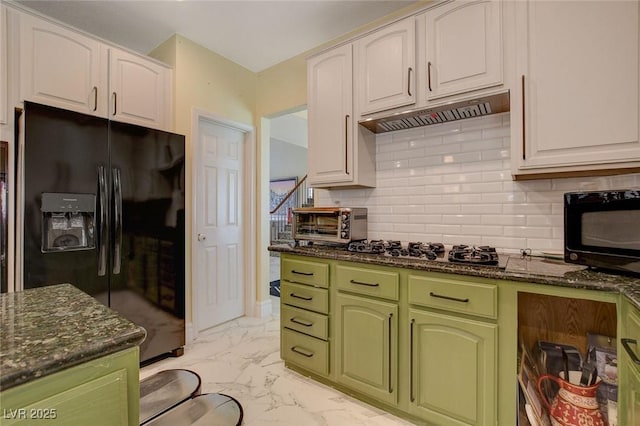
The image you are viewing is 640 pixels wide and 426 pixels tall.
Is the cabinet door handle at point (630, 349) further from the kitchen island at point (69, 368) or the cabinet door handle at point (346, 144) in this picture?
the cabinet door handle at point (346, 144)

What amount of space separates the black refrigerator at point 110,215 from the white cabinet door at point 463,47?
6.76ft

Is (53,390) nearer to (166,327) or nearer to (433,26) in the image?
(166,327)

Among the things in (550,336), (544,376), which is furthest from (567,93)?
(544,376)

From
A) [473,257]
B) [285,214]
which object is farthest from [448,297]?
[285,214]

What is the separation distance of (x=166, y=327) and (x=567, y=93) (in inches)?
121

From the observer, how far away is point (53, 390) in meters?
0.62

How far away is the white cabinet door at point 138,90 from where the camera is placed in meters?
2.50

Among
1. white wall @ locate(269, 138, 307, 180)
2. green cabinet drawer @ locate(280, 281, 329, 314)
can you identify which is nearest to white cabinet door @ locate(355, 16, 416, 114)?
green cabinet drawer @ locate(280, 281, 329, 314)

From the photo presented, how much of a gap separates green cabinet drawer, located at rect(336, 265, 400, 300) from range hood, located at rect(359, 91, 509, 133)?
1097mm

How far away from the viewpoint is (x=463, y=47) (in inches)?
72.5

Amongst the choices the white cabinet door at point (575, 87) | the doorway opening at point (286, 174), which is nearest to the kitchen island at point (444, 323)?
the white cabinet door at point (575, 87)

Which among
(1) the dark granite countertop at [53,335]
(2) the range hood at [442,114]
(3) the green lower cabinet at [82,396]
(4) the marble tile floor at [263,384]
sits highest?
(2) the range hood at [442,114]

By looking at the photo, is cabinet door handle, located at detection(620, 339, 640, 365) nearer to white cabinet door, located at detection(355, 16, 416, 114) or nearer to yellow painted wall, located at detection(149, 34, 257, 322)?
white cabinet door, located at detection(355, 16, 416, 114)

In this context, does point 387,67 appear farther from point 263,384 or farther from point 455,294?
point 263,384
